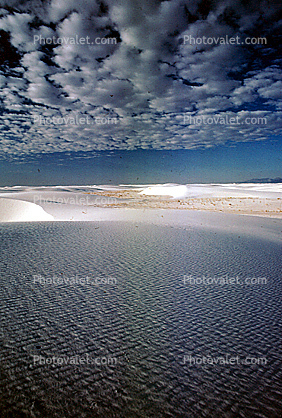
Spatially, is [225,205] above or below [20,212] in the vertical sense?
below

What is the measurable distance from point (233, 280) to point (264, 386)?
153cm

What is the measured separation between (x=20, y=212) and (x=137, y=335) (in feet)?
26.9

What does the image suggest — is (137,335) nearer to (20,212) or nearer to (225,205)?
(20,212)

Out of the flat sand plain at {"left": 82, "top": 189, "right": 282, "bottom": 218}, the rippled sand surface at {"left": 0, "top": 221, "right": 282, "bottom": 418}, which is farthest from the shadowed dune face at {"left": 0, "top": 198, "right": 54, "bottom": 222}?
the flat sand plain at {"left": 82, "top": 189, "right": 282, "bottom": 218}

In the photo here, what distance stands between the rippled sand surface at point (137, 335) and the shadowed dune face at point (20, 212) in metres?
4.79

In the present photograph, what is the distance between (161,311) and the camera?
6.46ft

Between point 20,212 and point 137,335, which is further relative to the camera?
point 20,212

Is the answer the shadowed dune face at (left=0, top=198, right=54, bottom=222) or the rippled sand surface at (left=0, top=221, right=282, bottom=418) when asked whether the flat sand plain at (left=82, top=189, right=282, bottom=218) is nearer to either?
the shadowed dune face at (left=0, top=198, right=54, bottom=222)

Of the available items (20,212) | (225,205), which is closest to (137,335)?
(20,212)

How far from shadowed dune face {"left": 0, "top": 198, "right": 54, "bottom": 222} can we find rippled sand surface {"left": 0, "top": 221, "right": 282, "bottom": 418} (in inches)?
189

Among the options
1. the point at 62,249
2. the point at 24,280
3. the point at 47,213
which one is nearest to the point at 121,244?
the point at 62,249

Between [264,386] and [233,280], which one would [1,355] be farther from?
[233,280]

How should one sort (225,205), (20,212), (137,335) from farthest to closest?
(225,205), (20,212), (137,335)

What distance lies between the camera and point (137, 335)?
1.64m
